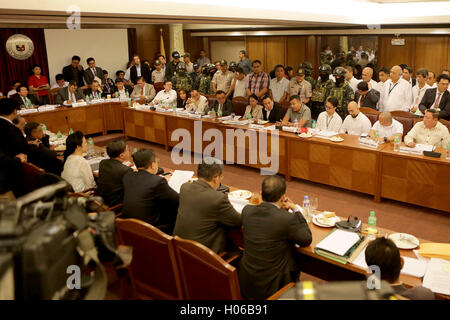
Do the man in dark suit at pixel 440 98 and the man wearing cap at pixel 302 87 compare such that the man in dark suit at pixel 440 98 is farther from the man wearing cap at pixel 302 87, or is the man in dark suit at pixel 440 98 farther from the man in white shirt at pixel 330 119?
the man wearing cap at pixel 302 87

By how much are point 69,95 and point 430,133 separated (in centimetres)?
663

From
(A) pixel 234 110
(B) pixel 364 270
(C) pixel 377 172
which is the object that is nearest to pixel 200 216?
(B) pixel 364 270

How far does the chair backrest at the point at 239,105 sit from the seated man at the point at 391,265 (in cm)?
514

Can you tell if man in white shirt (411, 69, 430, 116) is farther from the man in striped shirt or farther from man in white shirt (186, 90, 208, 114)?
man in white shirt (186, 90, 208, 114)

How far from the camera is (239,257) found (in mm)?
2973

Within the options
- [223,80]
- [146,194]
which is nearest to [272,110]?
[223,80]

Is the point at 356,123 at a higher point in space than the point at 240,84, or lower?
lower

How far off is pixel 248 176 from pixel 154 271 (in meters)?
3.45

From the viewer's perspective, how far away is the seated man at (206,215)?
111 inches

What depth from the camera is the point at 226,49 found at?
13.6 metres

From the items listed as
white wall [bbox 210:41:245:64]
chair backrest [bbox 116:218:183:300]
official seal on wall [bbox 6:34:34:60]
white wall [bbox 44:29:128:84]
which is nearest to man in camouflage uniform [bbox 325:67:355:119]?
chair backrest [bbox 116:218:183:300]

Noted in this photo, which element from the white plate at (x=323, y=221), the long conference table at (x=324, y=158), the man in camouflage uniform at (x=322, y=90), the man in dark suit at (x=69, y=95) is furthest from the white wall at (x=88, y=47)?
the white plate at (x=323, y=221)

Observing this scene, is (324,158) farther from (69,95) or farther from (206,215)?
(69,95)

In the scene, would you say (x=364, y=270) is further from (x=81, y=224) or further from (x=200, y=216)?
(x=81, y=224)
